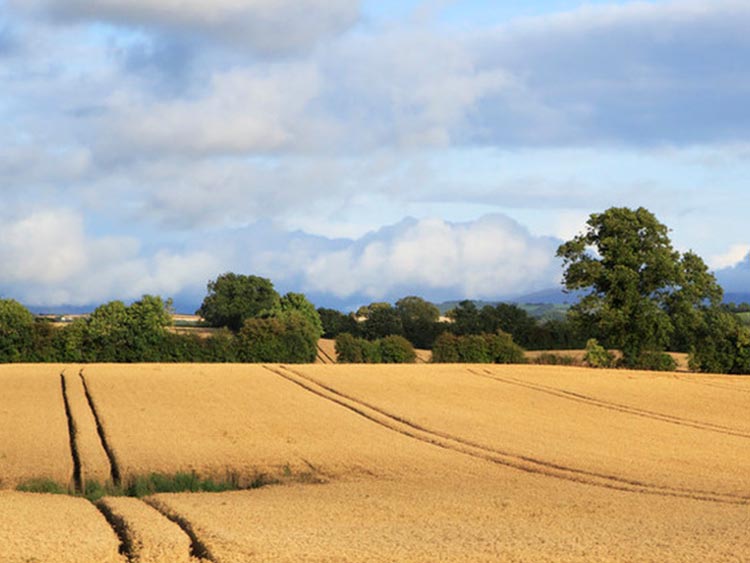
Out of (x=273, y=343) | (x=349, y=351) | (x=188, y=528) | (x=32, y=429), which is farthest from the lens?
(x=349, y=351)

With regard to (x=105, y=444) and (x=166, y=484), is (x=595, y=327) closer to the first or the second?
(x=105, y=444)

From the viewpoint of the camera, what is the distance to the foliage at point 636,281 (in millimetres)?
69500

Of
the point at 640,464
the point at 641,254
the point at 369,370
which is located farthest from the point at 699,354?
the point at 640,464

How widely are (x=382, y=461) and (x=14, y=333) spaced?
48916 millimetres

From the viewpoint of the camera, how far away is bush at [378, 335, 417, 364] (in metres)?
77.7

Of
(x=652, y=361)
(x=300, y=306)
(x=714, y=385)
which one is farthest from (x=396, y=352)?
(x=300, y=306)

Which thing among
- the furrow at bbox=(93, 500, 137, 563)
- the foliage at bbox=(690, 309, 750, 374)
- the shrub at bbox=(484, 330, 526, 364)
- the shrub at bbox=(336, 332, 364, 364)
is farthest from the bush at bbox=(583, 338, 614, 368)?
the furrow at bbox=(93, 500, 137, 563)

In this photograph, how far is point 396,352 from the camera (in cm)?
7794

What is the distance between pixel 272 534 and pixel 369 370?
45.9m

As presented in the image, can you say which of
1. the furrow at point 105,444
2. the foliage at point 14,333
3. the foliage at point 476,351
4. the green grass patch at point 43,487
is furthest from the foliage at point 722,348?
the green grass patch at point 43,487

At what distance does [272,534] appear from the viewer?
15172 mm

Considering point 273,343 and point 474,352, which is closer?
point 273,343

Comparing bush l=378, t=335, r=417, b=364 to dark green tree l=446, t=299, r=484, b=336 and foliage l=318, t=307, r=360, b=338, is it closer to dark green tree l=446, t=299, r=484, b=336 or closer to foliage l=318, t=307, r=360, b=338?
dark green tree l=446, t=299, r=484, b=336

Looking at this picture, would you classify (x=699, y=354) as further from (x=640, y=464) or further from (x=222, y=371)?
(x=640, y=464)
